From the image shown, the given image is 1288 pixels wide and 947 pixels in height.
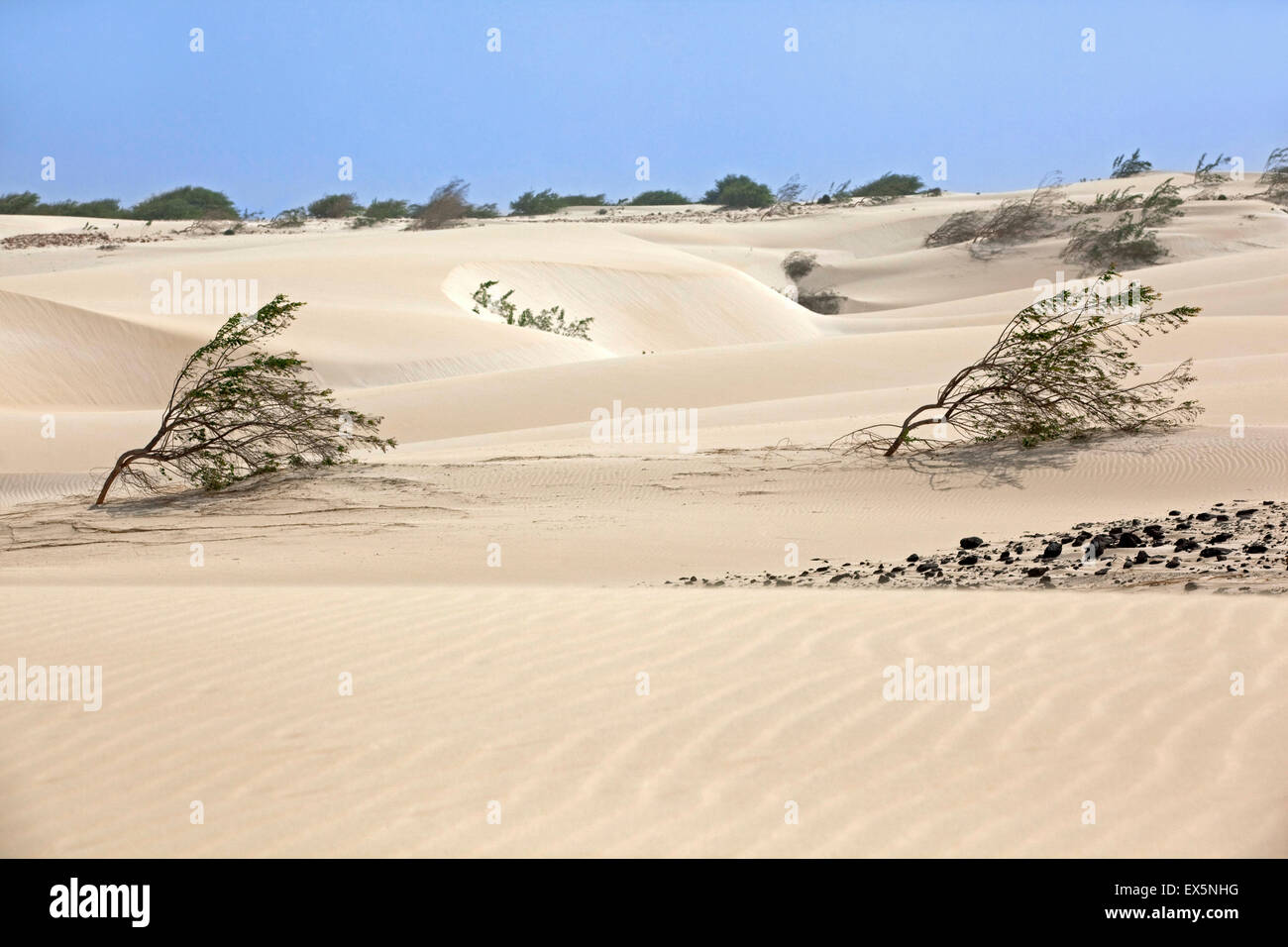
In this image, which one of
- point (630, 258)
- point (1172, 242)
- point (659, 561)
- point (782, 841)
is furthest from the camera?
point (1172, 242)

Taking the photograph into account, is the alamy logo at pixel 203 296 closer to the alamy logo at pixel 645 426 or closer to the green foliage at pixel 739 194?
the alamy logo at pixel 645 426

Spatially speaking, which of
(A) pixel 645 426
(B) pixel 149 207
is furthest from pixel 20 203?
(A) pixel 645 426

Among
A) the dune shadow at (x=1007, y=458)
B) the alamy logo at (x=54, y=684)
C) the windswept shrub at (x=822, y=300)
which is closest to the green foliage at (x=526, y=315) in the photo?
the windswept shrub at (x=822, y=300)

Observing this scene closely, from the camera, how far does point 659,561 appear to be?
9.05 m

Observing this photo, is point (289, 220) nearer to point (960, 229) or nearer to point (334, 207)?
point (334, 207)

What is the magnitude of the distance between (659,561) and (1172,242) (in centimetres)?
3976

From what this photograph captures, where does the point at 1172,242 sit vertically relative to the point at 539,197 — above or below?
below

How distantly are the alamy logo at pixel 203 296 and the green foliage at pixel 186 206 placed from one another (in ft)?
99.8

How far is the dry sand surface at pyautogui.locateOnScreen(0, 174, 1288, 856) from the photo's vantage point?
381 centimetres
